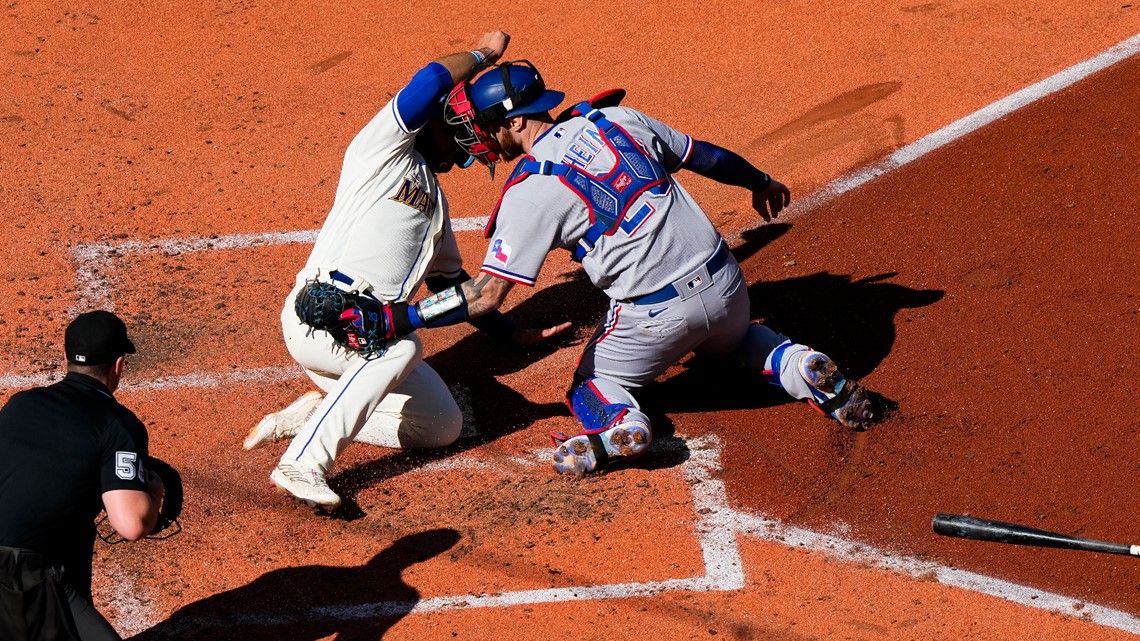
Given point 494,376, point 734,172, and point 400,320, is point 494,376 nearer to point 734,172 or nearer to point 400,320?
point 400,320

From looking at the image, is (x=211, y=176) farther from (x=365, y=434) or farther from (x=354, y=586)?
(x=354, y=586)

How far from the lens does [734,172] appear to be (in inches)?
238

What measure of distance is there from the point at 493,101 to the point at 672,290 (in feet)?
3.87

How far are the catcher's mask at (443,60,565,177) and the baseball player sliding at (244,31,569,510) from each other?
0.80ft

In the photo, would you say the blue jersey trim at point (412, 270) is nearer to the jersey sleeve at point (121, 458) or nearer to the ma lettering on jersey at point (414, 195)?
the ma lettering on jersey at point (414, 195)

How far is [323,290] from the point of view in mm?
5402

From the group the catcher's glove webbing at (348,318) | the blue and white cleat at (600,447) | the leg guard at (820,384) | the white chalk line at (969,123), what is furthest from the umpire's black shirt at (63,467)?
the white chalk line at (969,123)

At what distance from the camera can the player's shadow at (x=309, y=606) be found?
485 cm

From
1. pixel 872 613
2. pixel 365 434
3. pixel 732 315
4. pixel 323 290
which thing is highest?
pixel 323 290

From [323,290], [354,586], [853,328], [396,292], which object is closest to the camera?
[354,586]

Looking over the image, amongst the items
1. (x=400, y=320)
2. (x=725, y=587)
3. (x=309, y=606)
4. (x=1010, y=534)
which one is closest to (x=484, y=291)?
(x=400, y=320)

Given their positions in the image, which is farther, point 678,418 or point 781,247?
point 781,247

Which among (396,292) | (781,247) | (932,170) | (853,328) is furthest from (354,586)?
(932,170)

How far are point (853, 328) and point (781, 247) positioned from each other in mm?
958
